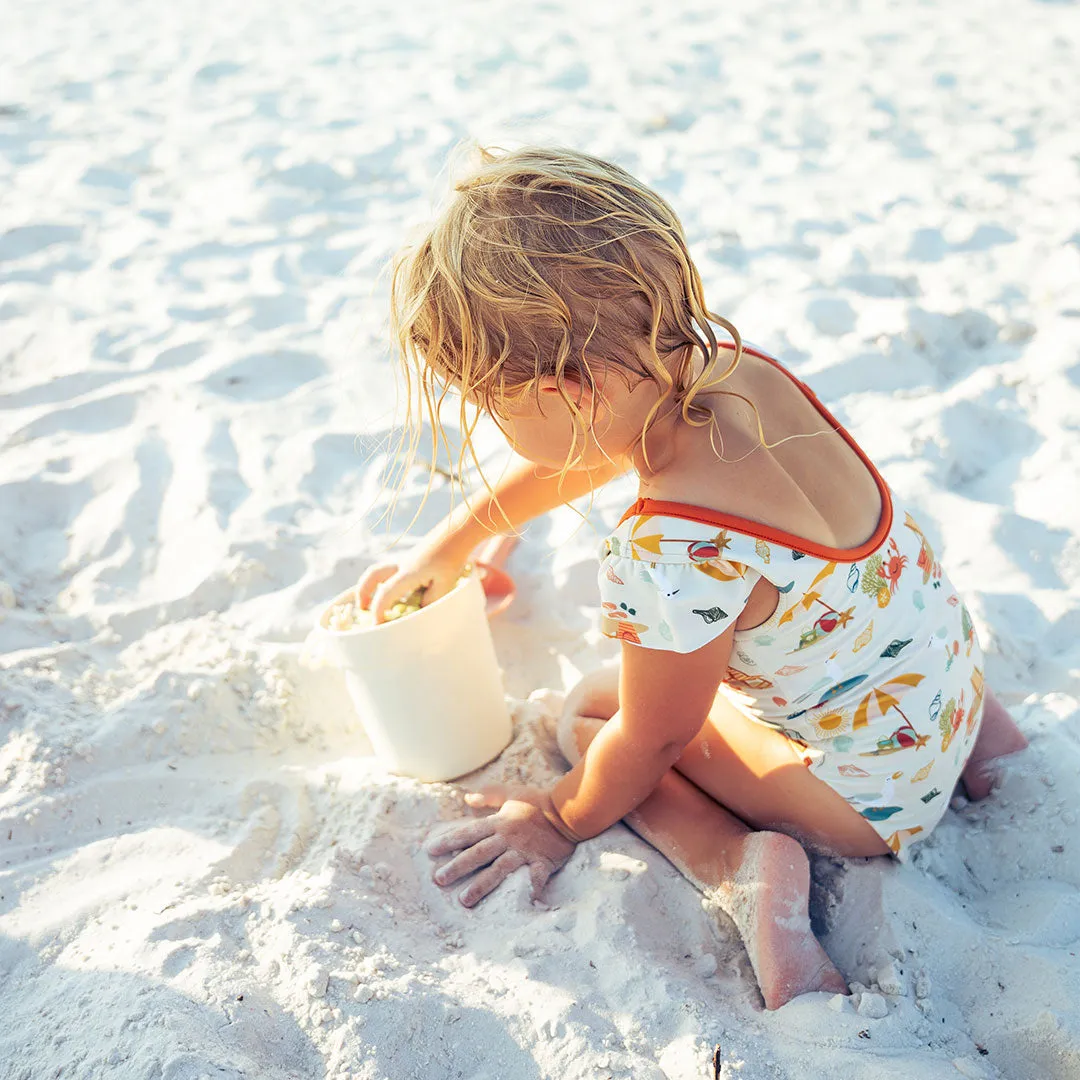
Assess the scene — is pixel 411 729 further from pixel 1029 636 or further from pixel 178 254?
pixel 178 254

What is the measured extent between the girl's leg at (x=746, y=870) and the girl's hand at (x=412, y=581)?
0.32 metres

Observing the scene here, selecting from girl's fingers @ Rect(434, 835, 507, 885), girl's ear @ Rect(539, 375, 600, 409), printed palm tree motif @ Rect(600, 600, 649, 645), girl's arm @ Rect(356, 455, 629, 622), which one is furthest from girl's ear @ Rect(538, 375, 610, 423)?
girl's fingers @ Rect(434, 835, 507, 885)

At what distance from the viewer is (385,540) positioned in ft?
7.37

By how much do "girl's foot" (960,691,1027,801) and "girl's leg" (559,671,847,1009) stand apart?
0.38 m

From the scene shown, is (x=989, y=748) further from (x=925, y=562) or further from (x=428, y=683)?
(x=428, y=683)

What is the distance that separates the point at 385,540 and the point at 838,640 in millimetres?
1134

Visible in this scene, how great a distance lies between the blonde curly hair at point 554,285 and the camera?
117 cm

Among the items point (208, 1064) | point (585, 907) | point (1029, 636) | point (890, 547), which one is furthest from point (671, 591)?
point (1029, 636)

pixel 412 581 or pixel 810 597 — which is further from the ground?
pixel 810 597

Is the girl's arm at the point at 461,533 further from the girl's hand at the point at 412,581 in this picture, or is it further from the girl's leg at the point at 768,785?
the girl's leg at the point at 768,785

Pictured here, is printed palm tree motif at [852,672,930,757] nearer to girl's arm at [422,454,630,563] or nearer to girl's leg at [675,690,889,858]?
girl's leg at [675,690,889,858]

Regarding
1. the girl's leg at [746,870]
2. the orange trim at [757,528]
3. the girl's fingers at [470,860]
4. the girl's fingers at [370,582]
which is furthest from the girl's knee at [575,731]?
the orange trim at [757,528]

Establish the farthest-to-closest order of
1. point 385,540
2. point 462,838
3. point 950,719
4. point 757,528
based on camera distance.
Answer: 1. point 385,540
2. point 462,838
3. point 950,719
4. point 757,528

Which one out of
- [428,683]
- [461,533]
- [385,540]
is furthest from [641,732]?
[385,540]
